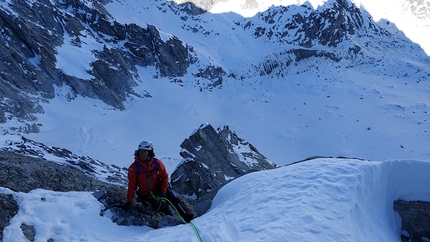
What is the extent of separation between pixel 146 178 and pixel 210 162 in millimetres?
8376

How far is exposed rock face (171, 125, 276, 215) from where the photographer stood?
1139 cm

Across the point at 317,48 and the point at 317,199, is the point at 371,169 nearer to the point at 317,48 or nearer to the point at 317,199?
the point at 317,199

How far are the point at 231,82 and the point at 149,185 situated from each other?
34132 millimetres

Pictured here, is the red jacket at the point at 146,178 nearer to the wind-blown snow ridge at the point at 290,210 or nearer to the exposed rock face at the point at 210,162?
the wind-blown snow ridge at the point at 290,210

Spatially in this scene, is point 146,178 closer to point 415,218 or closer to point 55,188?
point 55,188

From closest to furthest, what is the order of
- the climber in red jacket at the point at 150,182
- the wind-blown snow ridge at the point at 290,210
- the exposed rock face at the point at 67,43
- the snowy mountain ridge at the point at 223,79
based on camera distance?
the wind-blown snow ridge at the point at 290,210 < the climber in red jacket at the point at 150,182 < the exposed rock face at the point at 67,43 < the snowy mountain ridge at the point at 223,79

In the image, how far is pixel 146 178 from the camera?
6234mm

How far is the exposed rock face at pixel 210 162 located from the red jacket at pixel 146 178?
463 cm

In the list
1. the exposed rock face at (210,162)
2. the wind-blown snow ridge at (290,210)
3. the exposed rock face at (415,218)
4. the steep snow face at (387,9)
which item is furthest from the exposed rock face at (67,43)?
the exposed rock face at (415,218)

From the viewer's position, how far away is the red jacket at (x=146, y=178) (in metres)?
6.06

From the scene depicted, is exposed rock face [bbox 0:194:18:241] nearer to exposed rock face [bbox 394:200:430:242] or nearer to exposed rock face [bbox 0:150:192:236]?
exposed rock face [bbox 0:150:192:236]

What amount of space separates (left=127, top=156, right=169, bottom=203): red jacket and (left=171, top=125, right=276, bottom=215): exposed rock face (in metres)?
4.63

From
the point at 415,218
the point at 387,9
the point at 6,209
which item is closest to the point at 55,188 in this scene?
the point at 6,209

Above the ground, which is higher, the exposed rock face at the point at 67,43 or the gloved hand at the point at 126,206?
the gloved hand at the point at 126,206
